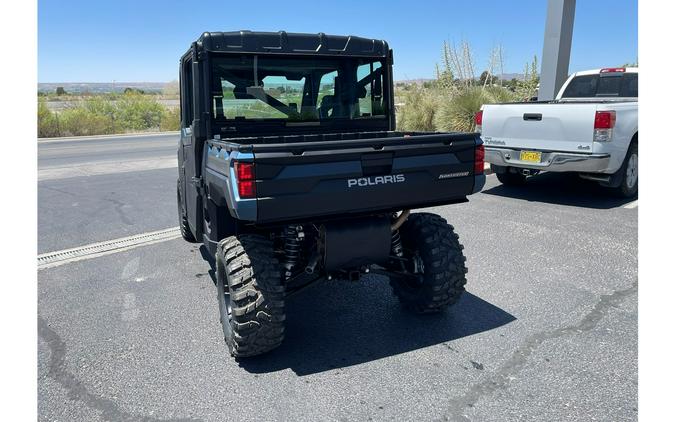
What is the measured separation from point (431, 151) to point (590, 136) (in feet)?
16.0

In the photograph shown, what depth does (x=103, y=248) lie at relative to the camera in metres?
6.11

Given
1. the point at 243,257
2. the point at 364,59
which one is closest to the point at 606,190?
the point at 364,59

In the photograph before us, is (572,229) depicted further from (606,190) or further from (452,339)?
(452,339)

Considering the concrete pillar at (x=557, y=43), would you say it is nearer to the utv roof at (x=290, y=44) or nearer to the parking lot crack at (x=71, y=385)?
the utv roof at (x=290, y=44)

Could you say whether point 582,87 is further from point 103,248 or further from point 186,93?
point 103,248

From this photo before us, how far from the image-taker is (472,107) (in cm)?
1342

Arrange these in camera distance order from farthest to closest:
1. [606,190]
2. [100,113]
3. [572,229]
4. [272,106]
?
[100,113] < [606,190] < [572,229] < [272,106]

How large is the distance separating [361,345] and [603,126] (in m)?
5.53

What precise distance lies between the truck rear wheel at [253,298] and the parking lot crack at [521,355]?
1209 mm

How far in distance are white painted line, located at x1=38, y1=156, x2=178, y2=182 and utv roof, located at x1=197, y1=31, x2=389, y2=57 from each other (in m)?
9.57

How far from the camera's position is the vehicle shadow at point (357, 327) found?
3.48 metres

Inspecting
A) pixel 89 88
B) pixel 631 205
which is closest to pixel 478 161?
pixel 631 205

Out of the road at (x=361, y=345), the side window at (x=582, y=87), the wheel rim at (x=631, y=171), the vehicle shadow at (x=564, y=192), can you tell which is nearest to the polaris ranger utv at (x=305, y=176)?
the road at (x=361, y=345)

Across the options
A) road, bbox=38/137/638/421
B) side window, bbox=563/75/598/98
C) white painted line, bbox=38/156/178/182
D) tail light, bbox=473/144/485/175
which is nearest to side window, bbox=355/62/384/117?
tail light, bbox=473/144/485/175
